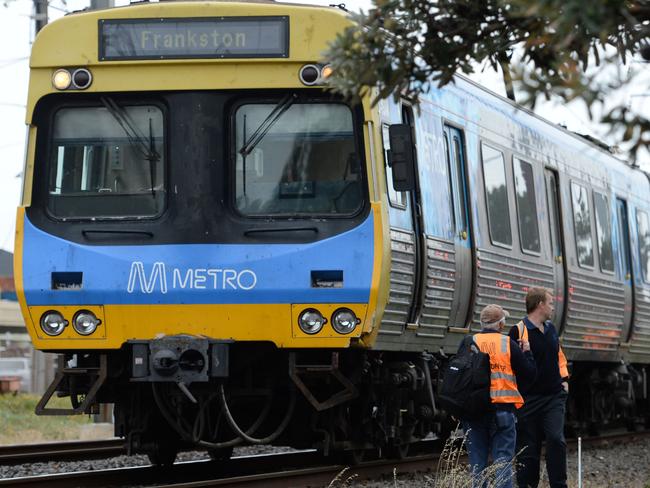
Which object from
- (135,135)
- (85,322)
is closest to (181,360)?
(85,322)

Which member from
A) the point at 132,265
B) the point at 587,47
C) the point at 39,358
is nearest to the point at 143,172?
the point at 132,265

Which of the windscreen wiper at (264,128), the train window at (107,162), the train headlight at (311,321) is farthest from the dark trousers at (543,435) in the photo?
the train window at (107,162)

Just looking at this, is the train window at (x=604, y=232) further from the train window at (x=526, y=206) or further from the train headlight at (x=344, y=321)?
A: the train headlight at (x=344, y=321)

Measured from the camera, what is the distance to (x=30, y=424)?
22.0 m

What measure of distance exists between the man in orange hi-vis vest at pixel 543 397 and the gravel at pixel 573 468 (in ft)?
4.62

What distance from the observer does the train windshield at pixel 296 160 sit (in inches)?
419

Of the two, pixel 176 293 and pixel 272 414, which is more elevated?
pixel 176 293

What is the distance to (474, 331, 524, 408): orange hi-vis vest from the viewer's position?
9.40 meters

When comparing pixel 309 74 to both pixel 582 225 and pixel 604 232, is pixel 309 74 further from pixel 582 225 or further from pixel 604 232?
pixel 604 232

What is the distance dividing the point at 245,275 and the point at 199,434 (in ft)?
4.67

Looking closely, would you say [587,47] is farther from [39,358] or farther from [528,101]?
[39,358]

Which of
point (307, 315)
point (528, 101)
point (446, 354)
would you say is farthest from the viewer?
point (446, 354)

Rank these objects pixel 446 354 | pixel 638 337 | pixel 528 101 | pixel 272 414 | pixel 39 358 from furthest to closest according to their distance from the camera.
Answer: pixel 39 358 < pixel 638 337 < pixel 446 354 < pixel 272 414 < pixel 528 101

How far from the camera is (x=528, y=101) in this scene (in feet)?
16.3
